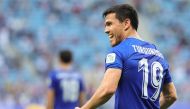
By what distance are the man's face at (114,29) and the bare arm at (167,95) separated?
758 millimetres

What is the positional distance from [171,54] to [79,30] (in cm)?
284

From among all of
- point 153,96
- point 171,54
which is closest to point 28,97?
A: point 171,54

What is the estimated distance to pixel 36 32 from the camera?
57.7 ft

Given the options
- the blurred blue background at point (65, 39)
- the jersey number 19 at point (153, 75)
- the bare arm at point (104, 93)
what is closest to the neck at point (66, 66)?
the jersey number 19 at point (153, 75)

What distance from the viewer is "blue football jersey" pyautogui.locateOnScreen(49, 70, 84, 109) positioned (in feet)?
31.3

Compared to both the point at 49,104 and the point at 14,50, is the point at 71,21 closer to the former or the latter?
the point at 14,50

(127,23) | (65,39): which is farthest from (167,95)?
(65,39)

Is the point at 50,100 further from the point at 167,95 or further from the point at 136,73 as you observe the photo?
the point at 136,73

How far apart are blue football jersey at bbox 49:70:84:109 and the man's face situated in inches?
174

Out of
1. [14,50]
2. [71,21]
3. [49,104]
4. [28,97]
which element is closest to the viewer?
[49,104]

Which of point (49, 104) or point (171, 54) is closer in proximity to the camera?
point (49, 104)

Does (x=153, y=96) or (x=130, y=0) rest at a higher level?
(x=130, y=0)

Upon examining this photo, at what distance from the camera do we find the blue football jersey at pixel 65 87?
31.3ft

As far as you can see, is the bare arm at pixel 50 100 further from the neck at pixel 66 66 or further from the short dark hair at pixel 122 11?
the short dark hair at pixel 122 11
